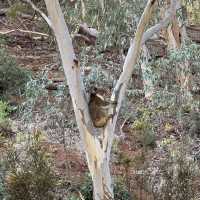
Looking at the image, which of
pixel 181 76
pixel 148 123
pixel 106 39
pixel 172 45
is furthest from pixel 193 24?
pixel 106 39

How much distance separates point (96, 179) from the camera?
7.09 meters

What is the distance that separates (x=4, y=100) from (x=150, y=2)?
6156 millimetres

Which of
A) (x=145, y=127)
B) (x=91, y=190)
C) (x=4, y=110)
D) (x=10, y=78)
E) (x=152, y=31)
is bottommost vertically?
(x=91, y=190)

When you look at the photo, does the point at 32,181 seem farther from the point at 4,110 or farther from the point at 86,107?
the point at 4,110

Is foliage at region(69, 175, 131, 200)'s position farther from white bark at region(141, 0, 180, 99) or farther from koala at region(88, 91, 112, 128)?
white bark at region(141, 0, 180, 99)

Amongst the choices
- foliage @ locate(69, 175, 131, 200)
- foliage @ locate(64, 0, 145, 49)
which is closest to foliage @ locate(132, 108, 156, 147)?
foliage @ locate(64, 0, 145, 49)

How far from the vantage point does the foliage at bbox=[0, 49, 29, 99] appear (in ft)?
41.2

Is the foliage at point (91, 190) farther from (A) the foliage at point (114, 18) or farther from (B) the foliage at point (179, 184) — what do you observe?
(A) the foliage at point (114, 18)

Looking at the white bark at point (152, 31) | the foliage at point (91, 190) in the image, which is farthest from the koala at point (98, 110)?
the foliage at point (91, 190)

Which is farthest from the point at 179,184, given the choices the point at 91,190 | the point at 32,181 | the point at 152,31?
the point at 152,31

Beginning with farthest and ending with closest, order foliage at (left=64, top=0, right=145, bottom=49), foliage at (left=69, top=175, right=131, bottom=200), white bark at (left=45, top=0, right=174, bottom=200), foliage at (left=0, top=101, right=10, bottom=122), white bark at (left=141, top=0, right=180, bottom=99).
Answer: foliage at (left=0, top=101, right=10, bottom=122) < foliage at (left=64, top=0, right=145, bottom=49) < foliage at (left=69, top=175, right=131, bottom=200) < white bark at (left=141, top=0, right=180, bottom=99) < white bark at (left=45, top=0, right=174, bottom=200)

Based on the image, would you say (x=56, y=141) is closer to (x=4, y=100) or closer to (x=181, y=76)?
(x=4, y=100)

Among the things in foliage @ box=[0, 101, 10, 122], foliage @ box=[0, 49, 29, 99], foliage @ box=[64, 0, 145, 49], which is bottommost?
foliage @ box=[0, 101, 10, 122]

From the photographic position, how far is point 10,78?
1260cm
